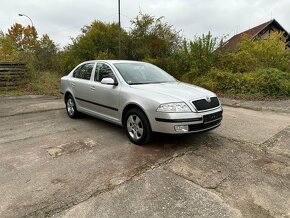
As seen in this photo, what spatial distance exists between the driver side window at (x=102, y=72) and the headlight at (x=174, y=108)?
1482 mm

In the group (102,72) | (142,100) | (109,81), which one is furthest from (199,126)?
(102,72)

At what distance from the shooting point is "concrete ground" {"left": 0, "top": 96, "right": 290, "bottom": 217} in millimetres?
2918

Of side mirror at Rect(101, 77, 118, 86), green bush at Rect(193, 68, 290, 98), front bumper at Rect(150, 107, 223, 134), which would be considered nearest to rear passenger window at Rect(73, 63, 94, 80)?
side mirror at Rect(101, 77, 118, 86)

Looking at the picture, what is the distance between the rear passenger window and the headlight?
97.6 inches

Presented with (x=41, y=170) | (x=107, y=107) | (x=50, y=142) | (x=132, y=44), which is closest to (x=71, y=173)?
(x=41, y=170)

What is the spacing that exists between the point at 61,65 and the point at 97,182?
1599 cm

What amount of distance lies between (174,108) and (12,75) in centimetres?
1061

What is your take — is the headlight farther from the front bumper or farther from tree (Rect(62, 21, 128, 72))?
tree (Rect(62, 21, 128, 72))

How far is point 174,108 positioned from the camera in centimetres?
431

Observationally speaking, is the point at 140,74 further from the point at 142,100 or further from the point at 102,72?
the point at 142,100

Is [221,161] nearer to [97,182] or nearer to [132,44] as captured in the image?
[97,182]

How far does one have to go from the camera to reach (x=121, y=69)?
5496mm

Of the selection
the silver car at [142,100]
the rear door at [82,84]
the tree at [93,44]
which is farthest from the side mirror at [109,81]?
the tree at [93,44]

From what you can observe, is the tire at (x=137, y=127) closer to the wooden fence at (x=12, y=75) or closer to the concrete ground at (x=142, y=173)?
the concrete ground at (x=142, y=173)
